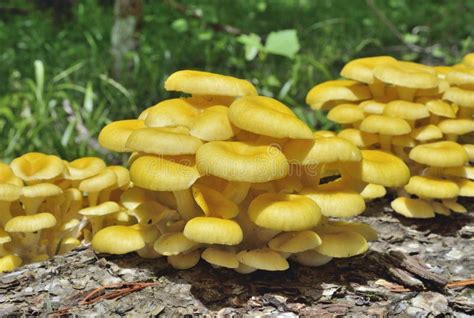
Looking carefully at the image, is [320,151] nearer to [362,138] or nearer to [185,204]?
[185,204]

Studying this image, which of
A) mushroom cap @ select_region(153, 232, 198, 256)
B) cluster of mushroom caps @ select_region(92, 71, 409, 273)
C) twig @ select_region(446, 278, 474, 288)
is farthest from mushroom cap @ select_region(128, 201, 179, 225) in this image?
twig @ select_region(446, 278, 474, 288)

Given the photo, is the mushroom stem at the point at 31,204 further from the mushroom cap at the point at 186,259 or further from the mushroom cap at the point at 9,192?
the mushroom cap at the point at 186,259

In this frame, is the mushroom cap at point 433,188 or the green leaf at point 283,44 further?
the green leaf at point 283,44

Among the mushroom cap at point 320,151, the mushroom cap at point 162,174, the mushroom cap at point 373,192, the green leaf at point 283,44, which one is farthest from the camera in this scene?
the green leaf at point 283,44

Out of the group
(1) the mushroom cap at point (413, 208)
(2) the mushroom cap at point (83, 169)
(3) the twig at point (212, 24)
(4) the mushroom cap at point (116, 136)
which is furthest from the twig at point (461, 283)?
(3) the twig at point (212, 24)

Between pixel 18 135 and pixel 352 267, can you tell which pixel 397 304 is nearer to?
pixel 352 267

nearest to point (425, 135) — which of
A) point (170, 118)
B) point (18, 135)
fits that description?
point (170, 118)
